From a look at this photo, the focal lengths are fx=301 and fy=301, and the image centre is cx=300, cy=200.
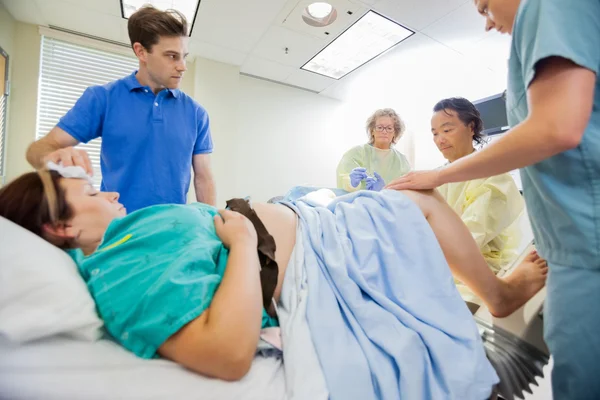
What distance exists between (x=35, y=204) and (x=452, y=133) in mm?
1848

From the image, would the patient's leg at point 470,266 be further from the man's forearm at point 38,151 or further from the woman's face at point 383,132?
the woman's face at point 383,132

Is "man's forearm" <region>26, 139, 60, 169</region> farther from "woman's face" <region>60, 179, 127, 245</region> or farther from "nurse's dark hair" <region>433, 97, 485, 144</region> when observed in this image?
"nurse's dark hair" <region>433, 97, 485, 144</region>

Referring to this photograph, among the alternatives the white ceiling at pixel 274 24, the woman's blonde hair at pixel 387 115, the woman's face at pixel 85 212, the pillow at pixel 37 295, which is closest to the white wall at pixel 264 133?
the white ceiling at pixel 274 24

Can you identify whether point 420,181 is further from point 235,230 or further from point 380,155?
point 380,155

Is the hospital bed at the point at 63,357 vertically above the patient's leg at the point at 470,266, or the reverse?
the patient's leg at the point at 470,266

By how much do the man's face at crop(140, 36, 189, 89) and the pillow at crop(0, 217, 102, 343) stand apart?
1139mm

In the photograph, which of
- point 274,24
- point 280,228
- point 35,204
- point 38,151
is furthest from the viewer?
point 274,24

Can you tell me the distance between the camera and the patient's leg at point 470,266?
0.94 m

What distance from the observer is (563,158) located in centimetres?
65

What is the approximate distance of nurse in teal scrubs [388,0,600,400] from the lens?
0.57 metres

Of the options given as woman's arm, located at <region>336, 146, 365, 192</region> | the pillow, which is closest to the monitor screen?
woman's arm, located at <region>336, 146, 365, 192</region>

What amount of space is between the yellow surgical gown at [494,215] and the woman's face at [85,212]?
139 centimetres

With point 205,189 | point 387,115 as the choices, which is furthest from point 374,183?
point 205,189

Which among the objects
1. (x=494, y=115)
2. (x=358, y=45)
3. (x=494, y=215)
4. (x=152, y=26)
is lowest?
(x=494, y=215)
